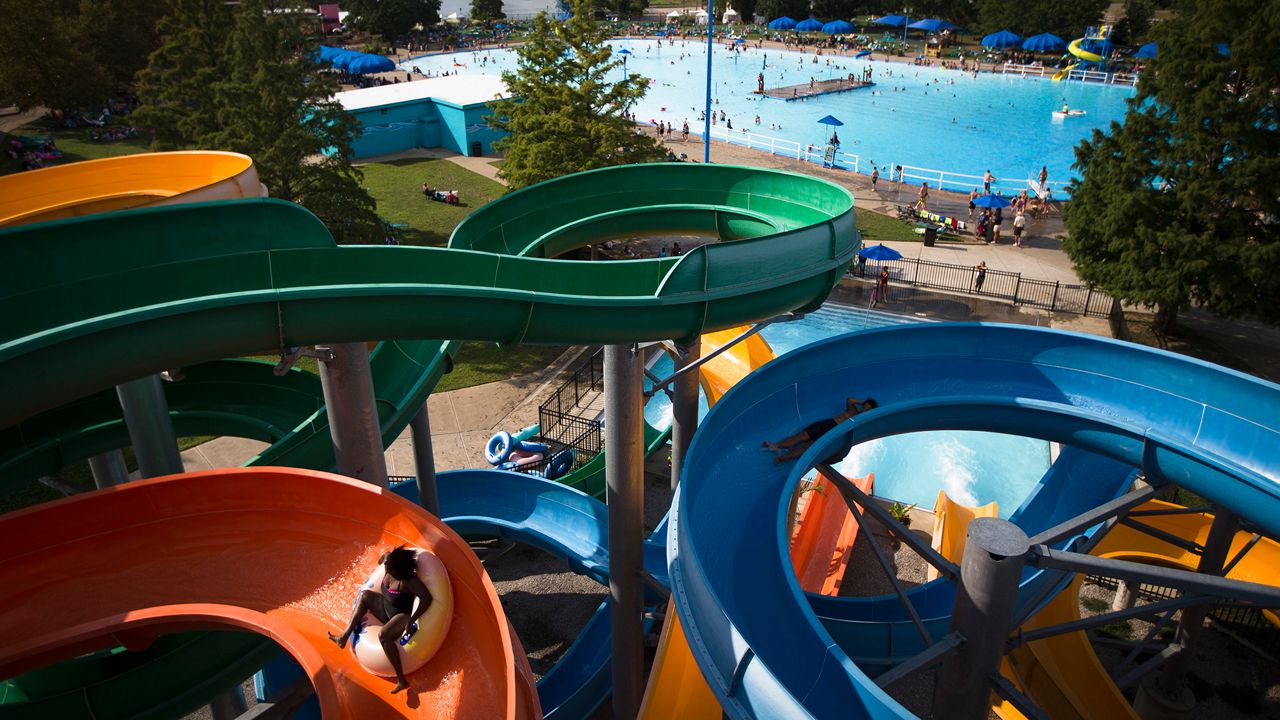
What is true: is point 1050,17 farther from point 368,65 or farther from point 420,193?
point 420,193

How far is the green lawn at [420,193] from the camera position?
119 ft

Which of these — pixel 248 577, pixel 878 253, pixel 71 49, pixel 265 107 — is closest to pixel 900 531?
pixel 248 577

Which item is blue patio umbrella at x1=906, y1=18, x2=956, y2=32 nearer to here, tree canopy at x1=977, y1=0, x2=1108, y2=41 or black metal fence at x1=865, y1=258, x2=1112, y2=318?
tree canopy at x1=977, y1=0, x2=1108, y2=41

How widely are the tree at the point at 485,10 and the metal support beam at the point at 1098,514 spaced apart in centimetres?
10729

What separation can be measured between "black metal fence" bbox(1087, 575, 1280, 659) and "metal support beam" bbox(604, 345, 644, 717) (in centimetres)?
844

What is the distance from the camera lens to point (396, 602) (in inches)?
299

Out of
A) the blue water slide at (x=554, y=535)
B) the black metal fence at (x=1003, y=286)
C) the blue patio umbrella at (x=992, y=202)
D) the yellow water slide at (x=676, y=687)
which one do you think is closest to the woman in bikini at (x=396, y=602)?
the yellow water slide at (x=676, y=687)

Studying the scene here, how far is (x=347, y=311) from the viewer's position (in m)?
8.84

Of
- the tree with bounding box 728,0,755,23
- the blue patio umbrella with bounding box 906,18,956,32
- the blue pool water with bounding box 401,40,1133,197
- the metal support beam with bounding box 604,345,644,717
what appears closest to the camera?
the metal support beam with bounding box 604,345,644,717

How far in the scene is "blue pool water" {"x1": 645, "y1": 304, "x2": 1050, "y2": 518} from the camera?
21.8 m

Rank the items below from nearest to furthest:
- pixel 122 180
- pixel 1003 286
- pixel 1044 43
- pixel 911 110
→ pixel 122 180 → pixel 1003 286 → pixel 911 110 → pixel 1044 43

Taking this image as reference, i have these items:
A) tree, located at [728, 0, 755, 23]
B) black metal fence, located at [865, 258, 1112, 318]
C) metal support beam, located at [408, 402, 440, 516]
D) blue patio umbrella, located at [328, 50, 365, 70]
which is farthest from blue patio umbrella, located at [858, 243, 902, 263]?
tree, located at [728, 0, 755, 23]

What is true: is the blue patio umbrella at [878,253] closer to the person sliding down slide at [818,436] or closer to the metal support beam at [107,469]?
the person sliding down slide at [818,436]

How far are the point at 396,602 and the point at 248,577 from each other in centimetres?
202
